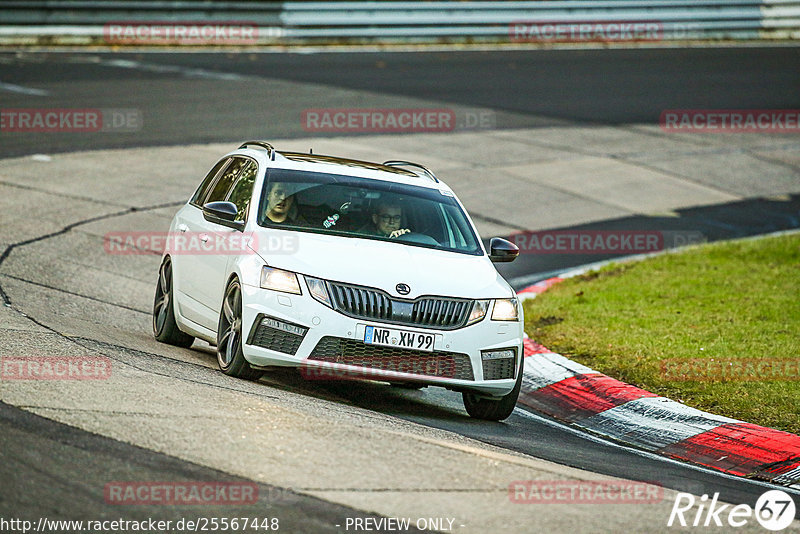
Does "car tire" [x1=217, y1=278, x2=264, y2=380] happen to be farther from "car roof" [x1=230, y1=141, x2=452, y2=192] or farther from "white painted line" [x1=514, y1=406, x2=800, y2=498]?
"white painted line" [x1=514, y1=406, x2=800, y2=498]

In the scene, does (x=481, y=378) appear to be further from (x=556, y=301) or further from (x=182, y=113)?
(x=182, y=113)

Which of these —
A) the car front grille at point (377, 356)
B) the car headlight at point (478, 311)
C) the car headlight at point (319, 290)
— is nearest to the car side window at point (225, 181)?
the car headlight at point (319, 290)

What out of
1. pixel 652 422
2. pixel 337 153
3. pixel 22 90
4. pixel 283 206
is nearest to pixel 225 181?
pixel 283 206

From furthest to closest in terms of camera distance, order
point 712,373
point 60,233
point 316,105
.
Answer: point 316,105, point 60,233, point 712,373

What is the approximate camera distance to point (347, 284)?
7.95 metres

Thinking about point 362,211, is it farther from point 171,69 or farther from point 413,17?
point 413,17

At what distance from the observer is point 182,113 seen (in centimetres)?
2194

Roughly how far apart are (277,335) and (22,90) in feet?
52.5

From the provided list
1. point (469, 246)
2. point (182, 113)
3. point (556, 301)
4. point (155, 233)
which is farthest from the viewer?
point (182, 113)

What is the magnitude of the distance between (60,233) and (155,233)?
1.37 meters

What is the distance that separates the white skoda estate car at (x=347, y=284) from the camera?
25.9ft

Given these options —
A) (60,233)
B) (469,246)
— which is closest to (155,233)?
(60,233)

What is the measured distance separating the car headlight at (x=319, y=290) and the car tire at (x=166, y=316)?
6.85 ft

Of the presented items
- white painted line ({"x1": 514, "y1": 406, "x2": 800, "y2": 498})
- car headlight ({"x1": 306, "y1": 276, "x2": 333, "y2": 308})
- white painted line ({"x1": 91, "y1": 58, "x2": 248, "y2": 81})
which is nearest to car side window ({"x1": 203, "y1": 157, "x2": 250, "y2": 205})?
car headlight ({"x1": 306, "y1": 276, "x2": 333, "y2": 308})
